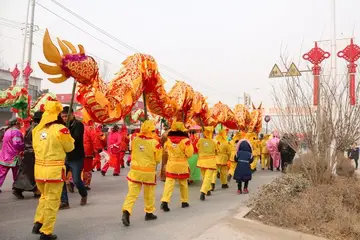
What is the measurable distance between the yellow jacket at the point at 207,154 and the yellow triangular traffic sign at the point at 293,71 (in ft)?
8.15

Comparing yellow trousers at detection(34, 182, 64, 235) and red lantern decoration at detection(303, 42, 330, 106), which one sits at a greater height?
red lantern decoration at detection(303, 42, 330, 106)

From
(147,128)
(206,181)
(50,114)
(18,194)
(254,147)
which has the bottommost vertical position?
(18,194)

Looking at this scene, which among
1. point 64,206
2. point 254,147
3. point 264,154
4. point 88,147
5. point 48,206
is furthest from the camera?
point 264,154

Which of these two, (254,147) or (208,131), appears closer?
(208,131)

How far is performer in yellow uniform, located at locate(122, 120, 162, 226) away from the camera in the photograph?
16.1ft

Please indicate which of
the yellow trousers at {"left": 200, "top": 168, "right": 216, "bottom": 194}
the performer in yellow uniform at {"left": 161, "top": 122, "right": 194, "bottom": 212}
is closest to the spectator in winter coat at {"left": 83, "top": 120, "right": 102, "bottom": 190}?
the performer in yellow uniform at {"left": 161, "top": 122, "right": 194, "bottom": 212}

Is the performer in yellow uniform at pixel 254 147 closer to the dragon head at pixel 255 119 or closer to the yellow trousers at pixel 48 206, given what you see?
the dragon head at pixel 255 119

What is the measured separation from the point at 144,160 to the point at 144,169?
144 mm

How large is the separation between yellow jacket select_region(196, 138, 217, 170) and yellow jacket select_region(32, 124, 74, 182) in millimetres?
3956

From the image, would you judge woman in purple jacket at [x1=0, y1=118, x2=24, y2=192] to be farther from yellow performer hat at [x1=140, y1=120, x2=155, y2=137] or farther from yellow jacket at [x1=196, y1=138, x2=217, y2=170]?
yellow jacket at [x1=196, y1=138, x2=217, y2=170]

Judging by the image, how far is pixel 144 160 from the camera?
5.06 m

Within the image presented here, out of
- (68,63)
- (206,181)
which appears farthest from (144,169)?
(206,181)

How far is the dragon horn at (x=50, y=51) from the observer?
3.93 m

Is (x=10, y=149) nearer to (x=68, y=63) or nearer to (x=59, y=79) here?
(x=59, y=79)
